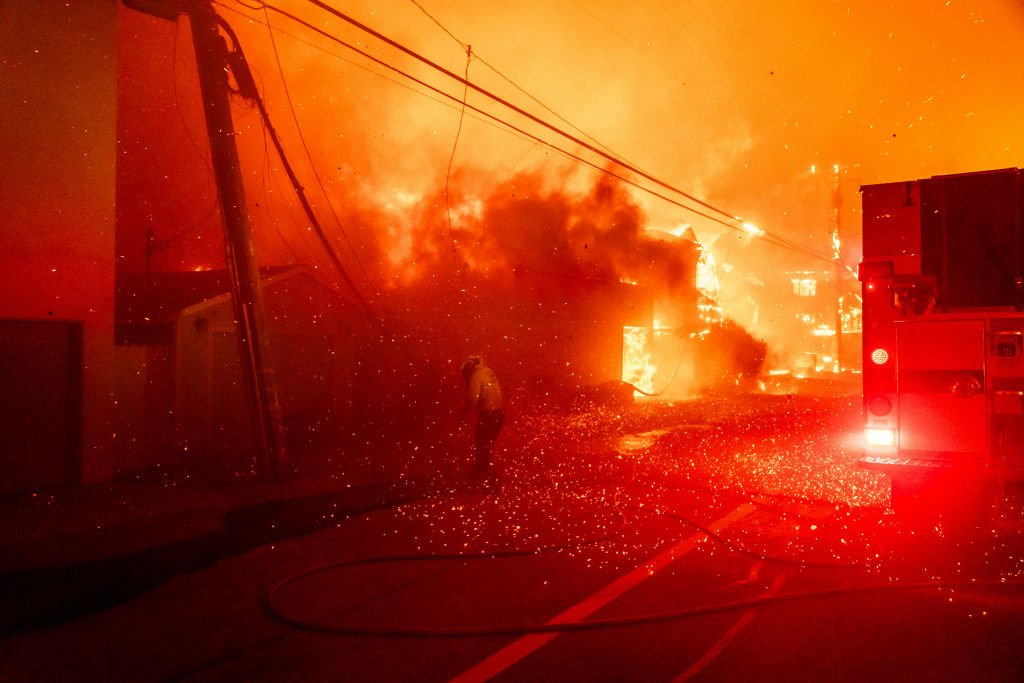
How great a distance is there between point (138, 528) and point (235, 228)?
352 cm

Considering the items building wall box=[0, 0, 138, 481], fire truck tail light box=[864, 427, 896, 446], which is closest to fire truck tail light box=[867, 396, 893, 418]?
fire truck tail light box=[864, 427, 896, 446]

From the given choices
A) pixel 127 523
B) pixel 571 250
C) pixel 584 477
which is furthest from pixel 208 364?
pixel 571 250

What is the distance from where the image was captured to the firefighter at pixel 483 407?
916 centimetres

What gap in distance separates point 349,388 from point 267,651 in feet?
38.0

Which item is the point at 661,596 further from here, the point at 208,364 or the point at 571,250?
the point at 571,250

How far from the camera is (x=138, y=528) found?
698 centimetres

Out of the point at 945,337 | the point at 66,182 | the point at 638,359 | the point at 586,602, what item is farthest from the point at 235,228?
the point at 638,359

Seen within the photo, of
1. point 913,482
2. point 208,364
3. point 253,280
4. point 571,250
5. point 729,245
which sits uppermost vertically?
point 729,245

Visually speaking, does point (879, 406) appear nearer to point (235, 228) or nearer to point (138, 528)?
point (138, 528)

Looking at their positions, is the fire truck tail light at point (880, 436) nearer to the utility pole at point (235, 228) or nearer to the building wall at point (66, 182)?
the utility pole at point (235, 228)

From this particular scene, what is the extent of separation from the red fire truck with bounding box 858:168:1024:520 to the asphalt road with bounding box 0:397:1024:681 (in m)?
0.57

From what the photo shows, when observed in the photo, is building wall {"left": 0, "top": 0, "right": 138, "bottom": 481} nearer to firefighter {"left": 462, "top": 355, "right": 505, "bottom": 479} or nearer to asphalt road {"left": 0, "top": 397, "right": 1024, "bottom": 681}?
asphalt road {"left": 0, "top": 397, "right": 1024, "bottom": 681}

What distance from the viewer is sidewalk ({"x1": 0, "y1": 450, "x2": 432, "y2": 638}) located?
553 cm

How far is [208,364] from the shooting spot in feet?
42.3
